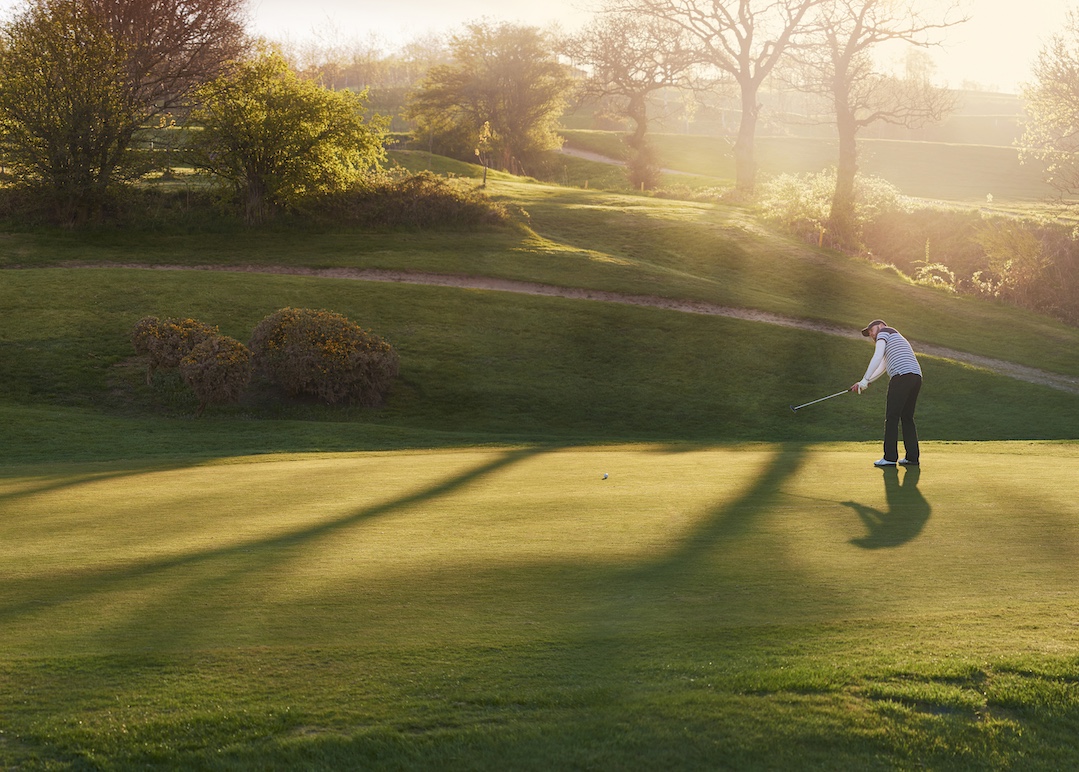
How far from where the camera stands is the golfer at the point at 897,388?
48.3ft

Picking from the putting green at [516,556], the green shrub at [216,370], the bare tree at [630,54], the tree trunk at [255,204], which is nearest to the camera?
the putting green at [516,556]

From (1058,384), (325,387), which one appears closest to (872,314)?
(1058,384)

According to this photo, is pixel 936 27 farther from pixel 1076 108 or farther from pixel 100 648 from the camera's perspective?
pixel 100 648

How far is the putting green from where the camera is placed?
661 centimetres

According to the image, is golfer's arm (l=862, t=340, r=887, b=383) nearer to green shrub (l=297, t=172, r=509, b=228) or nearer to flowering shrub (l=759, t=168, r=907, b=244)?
green shrub (l=297, t=172, r=509, b=228)

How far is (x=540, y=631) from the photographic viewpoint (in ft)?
21.3

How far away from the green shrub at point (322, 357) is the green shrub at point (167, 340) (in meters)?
1.43

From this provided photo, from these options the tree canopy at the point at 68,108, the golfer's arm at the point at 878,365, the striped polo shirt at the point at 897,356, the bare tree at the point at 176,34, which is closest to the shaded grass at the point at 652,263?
the tree canopy at the point at 68,108

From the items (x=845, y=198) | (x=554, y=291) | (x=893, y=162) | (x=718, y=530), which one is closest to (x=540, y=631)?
(x=718, y=530)

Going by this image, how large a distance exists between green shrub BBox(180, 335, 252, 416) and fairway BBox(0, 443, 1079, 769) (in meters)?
11.8

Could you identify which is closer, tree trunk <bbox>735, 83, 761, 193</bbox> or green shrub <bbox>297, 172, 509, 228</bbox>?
green shrub <bbox>297, 172, 509, 228</bbox>

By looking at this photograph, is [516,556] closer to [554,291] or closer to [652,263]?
[554,291]

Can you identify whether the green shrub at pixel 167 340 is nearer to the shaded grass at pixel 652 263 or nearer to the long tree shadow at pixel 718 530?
the shaded grass at pixel 652 263

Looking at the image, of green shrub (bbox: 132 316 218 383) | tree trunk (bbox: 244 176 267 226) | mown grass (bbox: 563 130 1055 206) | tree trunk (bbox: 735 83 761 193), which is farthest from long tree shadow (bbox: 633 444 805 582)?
mown grass (bbox: 563 130 1055 206)
